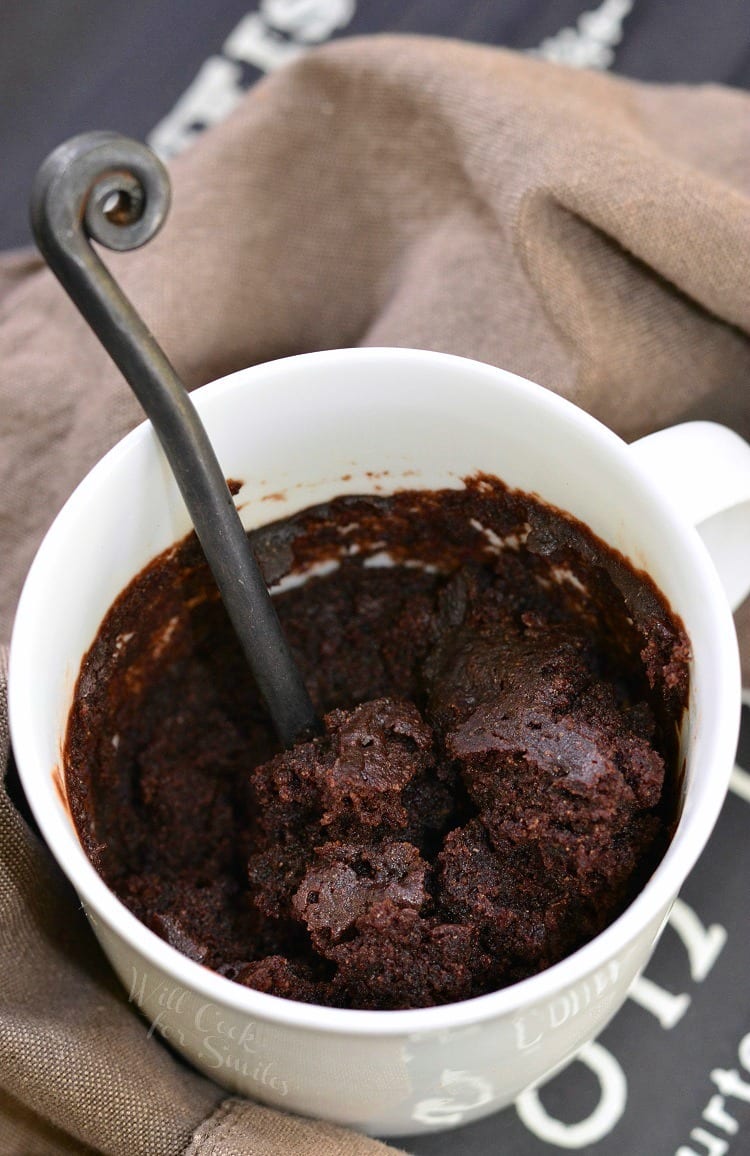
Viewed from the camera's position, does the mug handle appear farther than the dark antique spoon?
Yes

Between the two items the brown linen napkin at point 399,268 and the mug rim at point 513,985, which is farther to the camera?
the brown linen napkin at point 399,268

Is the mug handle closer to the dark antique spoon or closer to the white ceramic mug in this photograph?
the white ceramic mug

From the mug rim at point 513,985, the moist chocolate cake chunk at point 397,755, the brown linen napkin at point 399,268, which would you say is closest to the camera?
the mug rim at point 513,985

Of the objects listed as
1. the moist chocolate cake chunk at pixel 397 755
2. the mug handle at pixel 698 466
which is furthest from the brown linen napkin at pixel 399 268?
the mug handle at pixel 698 466

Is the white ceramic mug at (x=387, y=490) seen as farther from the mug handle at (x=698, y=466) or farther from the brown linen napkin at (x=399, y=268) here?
the brown linen napkin at (x=399, y=268)

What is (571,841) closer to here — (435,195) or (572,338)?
(572,338)

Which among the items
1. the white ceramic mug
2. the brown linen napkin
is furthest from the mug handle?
the brown linen napkin
